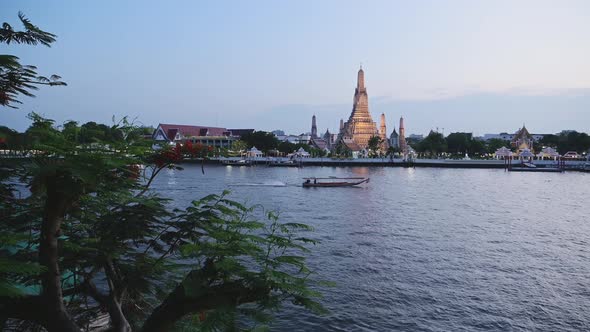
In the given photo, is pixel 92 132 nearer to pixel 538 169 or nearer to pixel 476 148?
pixel 538 169

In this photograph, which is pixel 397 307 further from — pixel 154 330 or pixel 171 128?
pixel 171 128

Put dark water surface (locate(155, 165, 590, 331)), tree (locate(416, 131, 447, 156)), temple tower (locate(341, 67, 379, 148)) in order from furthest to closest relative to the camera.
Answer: temple tower (locate(341, 67, 379, 148)) → tree (locate(416, 131, 447, 156)) → dark water surface (locate(155, 165, 590, 331))

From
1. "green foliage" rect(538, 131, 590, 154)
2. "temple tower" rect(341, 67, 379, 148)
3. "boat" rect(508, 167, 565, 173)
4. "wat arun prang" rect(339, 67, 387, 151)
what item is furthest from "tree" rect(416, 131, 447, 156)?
"boat" rect(508, 167, 565, 173)

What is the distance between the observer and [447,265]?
22.2 m

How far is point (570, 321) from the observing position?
15555mm

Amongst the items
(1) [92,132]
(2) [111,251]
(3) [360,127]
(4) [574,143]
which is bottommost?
(2) [111,251]

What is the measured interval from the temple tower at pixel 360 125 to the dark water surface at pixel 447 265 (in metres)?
125

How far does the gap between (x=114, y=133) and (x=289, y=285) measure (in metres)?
3.26

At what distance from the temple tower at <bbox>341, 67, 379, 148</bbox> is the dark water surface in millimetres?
124675

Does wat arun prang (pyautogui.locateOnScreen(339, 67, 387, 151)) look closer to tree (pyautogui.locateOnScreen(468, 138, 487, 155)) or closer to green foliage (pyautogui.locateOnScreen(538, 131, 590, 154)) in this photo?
tree (pyautogui.locateOnScreen(468, 138, 487, 155))

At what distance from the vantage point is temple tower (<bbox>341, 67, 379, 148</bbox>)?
170312 mm

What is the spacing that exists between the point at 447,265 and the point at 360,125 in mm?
153164

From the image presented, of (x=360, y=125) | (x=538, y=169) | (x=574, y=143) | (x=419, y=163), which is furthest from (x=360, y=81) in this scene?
(x=538, y=169)

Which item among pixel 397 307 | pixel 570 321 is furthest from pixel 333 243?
pixel 570 321
